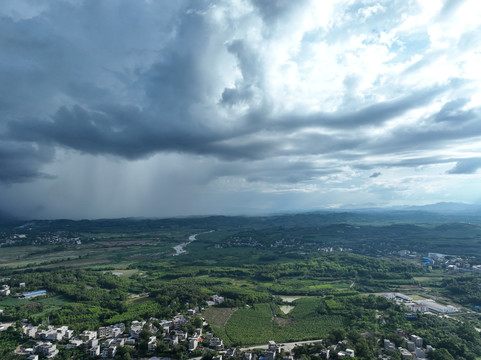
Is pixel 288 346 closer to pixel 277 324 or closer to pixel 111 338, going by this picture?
pixel 277 324

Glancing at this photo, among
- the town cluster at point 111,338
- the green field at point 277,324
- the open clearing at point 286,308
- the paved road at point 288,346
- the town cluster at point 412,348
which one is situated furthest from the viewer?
the open clearing at point 286,308

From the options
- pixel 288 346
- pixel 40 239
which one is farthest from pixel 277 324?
pixel 40 239

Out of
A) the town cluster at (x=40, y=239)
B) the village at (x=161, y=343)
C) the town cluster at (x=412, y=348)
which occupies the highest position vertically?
the town cluster at (x=40, y=239)

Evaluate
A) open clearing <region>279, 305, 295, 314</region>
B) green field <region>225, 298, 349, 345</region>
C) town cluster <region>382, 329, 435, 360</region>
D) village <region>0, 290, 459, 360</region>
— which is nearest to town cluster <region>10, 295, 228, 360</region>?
village <region>0, 290, 459, 360</region>

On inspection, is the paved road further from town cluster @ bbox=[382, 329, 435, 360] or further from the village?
town cluster @ bbox=[382, 329, 435, 360]

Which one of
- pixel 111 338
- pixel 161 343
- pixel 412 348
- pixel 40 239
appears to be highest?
pixel 40 239

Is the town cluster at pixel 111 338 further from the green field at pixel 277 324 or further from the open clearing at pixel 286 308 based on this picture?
the open clearing at pixel 286 308

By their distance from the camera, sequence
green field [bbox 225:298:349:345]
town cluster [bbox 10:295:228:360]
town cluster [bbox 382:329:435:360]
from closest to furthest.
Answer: town cluster [bbox 382:329:435:360] → town cluster [bbox 10:295:228:360] → green field [bbox 225:298:349:345]

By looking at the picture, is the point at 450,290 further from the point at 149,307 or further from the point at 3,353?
the point at 3,353

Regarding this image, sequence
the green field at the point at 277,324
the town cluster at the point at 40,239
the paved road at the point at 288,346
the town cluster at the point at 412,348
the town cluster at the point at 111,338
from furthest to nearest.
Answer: the town cluster at the point at 40,239
the green field at the point at 277,324
the paved road at the point at 288,346
the town cluster at the point at 111,338
the town cluster at the point at 412,348

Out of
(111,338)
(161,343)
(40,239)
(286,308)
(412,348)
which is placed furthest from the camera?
(40,239)

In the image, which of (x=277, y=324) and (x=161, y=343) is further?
(x=277, y=324)

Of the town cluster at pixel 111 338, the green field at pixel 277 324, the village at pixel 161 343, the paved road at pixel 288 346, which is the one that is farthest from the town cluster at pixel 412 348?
the town cluster at pixel 111 338
